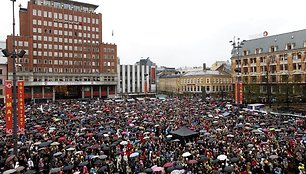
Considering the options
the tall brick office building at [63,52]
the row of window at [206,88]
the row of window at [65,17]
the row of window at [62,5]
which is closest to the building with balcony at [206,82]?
the row of window at [206,88]

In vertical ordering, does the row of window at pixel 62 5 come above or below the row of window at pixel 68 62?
above

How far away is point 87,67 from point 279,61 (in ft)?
187

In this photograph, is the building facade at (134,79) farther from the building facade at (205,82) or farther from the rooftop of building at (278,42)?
the rooftop of building at (278,42)

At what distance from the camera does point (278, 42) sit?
72.5 meters

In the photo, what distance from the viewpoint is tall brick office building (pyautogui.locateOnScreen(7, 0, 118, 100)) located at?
81562 millimetres

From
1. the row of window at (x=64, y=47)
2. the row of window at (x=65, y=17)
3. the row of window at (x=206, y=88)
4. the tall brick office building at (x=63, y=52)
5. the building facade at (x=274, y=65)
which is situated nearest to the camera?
the building facade at (x=274, y=65)

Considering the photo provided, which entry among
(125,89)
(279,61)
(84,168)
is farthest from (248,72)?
(84,168)

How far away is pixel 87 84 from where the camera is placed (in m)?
90.1

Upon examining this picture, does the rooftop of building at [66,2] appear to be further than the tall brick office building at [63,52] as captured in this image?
Yes

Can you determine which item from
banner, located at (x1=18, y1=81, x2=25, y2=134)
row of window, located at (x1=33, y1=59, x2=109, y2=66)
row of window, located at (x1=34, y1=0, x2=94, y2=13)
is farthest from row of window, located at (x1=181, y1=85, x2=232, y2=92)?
banner, located at (x1=18, y1=81, x2=25, y2=134)

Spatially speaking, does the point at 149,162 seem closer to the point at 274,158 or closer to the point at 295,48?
the point at 274,158

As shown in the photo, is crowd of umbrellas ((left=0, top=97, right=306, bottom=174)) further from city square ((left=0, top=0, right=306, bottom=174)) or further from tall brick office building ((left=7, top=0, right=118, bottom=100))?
tall brick office building ((left=7, top=0, right=118, bottom=100))

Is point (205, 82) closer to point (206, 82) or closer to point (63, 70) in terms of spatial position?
point (206, 82)

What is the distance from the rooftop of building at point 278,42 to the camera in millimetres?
66456
